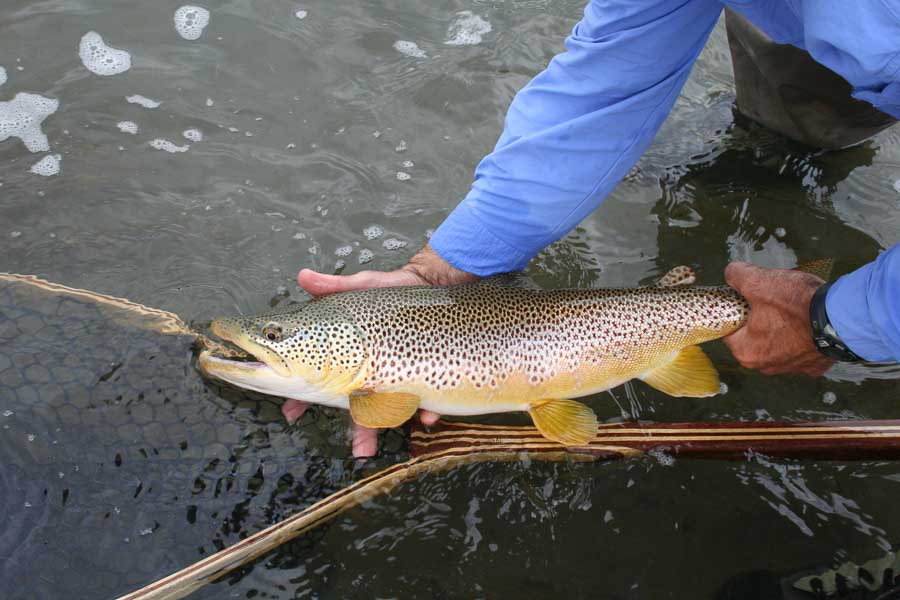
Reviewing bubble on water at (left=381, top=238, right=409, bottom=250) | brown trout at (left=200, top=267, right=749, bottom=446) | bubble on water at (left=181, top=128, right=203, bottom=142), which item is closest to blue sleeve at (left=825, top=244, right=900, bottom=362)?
brown trout at (left=200, top=267, right=749, bottom=446)

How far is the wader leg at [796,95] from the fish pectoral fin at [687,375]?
229 centimetres

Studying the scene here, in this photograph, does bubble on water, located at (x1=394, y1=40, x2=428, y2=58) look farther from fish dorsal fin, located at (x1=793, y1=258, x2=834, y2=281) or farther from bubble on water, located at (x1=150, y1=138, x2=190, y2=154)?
fish dorsal fin, located at (x1=793, y1=258, x2=834, y2=281)

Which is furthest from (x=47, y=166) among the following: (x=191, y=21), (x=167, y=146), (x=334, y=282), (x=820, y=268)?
(x=820, y=268)

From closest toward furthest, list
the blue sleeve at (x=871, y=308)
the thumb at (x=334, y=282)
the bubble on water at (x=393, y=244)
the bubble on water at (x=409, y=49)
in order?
the blue sleeve at (x=871, y=308) < the thumb at (x=334, y=282) < the bubble on water at (x=393, y=244) < the bubble on water at (x=409, y=49)

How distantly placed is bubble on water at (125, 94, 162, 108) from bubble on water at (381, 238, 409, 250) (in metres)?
1.96

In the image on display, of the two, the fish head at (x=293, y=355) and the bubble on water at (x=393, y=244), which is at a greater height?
the fish head at (x=293, y=355)

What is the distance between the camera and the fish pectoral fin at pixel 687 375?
10.5 feet

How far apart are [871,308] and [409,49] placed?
391cm

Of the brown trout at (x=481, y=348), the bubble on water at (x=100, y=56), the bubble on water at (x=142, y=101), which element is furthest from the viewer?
the bubble on water at (x=100, y=56)

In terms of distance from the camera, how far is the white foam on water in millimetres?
4461

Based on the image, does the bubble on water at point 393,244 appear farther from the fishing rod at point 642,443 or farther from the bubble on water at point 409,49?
the bubble on water at point 409,49

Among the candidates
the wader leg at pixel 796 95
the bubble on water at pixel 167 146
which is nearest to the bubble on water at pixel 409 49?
the bubble on water at pixel 167 146

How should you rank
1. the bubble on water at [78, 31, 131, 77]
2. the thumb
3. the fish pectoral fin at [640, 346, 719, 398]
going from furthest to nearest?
the bubble on water at [78, 31, 131, 77]
the thumb
the fish pectoral fin at [640, 346, 719, 398]

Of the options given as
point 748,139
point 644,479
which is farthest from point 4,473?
point 748,139
